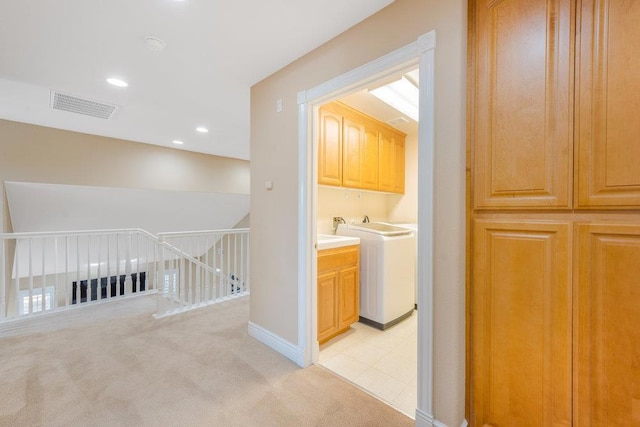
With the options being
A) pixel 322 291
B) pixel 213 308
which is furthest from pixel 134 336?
pixel 322 291

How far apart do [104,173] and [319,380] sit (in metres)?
4.27

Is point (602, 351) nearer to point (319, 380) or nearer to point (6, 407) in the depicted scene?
point (319, 380)

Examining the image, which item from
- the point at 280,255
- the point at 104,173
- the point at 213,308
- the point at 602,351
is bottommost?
the point at 213,308

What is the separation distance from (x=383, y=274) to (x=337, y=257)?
0.55m

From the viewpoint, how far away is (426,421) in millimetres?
1348

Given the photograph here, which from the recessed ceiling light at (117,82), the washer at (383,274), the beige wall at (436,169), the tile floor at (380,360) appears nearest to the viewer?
the beige wall at (436,169)

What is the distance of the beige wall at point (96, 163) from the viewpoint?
338cm

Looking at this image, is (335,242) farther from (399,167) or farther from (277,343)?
(399,167)

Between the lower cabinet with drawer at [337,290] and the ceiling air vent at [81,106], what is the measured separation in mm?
2962

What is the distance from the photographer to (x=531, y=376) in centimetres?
114

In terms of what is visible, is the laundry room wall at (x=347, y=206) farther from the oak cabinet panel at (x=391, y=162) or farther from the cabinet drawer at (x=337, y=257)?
the cabinet drawer at (x=337, y=257)

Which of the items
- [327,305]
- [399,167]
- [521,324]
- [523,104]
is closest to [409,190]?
[399,167]

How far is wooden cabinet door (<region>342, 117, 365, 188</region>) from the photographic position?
270cm

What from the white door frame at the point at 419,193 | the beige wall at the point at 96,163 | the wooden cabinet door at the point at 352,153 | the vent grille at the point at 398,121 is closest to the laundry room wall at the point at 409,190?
the vent grille at the point at 398,121
